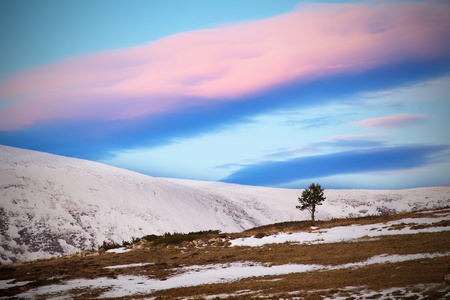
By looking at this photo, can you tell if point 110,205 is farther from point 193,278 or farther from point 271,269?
point 271,269

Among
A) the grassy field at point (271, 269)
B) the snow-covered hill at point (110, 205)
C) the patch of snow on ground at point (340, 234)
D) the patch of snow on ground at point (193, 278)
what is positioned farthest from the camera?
the snow-covered hill at point (110, 205)

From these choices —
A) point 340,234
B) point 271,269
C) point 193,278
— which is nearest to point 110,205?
point 193,278

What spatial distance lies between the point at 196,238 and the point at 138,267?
1280 centimetres

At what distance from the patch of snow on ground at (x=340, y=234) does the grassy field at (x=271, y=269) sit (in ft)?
1.19

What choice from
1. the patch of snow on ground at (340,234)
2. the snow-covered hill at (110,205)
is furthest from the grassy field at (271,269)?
the snow-covered hill at (110,205)

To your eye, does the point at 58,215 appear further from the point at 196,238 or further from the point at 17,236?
the point at 196,238

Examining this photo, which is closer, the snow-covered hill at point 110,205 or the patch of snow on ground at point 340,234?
the patch of snow on ground at point 340,234

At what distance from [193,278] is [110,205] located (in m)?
45.1

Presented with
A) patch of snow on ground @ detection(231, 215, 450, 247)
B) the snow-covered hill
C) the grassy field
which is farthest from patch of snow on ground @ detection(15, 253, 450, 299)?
the snow-covered hill

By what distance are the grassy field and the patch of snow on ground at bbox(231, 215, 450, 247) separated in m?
0.36

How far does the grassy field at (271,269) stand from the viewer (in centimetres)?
1886

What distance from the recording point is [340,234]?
35.7 metres

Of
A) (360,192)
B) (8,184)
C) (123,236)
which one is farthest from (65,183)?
(360,192)

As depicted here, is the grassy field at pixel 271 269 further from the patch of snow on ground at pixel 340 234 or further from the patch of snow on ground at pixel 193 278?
the patch of snow on ground at pixel 340 234
